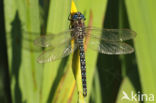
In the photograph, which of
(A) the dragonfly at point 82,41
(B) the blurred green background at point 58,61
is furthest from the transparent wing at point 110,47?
(B) the blurred green background at point 58,61

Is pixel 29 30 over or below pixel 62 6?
below

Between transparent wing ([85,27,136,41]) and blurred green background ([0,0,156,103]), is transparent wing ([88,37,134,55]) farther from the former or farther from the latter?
blurred green background ([0,0,156,103])

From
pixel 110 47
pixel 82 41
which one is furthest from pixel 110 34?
pixel 82 41

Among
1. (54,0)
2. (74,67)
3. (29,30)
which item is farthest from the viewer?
(29,30)

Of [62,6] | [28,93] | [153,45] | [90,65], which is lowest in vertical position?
[28,93]

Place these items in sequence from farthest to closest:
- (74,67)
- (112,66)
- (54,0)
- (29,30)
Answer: (112,66) < (29,30) < (54,0) < (74,67)

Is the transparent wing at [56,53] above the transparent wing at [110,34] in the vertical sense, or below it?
below

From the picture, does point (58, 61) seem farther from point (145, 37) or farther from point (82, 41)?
point (145, 37)

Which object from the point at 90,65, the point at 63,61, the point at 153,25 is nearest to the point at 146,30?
the point at 153,25

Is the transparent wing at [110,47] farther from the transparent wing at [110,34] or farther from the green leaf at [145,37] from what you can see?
the green leaf at [145,37]

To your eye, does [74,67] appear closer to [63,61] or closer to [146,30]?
[63,61]
